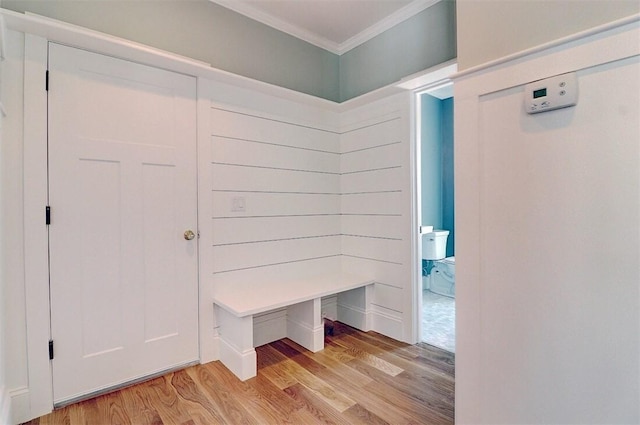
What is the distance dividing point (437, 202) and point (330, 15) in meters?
2.85

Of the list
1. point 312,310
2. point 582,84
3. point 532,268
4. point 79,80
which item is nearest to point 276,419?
point 312,310

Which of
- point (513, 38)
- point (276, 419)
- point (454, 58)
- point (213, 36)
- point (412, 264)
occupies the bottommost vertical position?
point (276, 419)

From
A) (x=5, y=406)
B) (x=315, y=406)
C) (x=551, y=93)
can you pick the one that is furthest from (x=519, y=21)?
(x=5, y=406)

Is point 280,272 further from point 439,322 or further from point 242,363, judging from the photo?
point 439,322

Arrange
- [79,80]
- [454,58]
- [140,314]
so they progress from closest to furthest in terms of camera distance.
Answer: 1. [79,80]
2. [140,314]
3. [454,58]

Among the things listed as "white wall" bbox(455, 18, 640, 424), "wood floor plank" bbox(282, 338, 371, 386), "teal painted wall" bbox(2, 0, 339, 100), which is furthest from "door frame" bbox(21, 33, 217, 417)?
"white wall" bbox(455, 18, 640, 424)

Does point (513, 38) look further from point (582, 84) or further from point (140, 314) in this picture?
point (140, 314)

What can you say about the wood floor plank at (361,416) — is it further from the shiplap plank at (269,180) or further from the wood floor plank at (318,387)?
the shiplap plank at (269,180)

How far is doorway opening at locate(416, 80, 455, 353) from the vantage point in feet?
13.0

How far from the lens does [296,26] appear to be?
2.71m

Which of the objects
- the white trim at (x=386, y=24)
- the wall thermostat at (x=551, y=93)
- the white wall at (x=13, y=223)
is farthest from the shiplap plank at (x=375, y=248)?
the white wall at (x=13, y=223)

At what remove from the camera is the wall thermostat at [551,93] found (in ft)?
3.41

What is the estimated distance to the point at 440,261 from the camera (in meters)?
4.04

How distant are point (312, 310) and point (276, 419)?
0.85m
